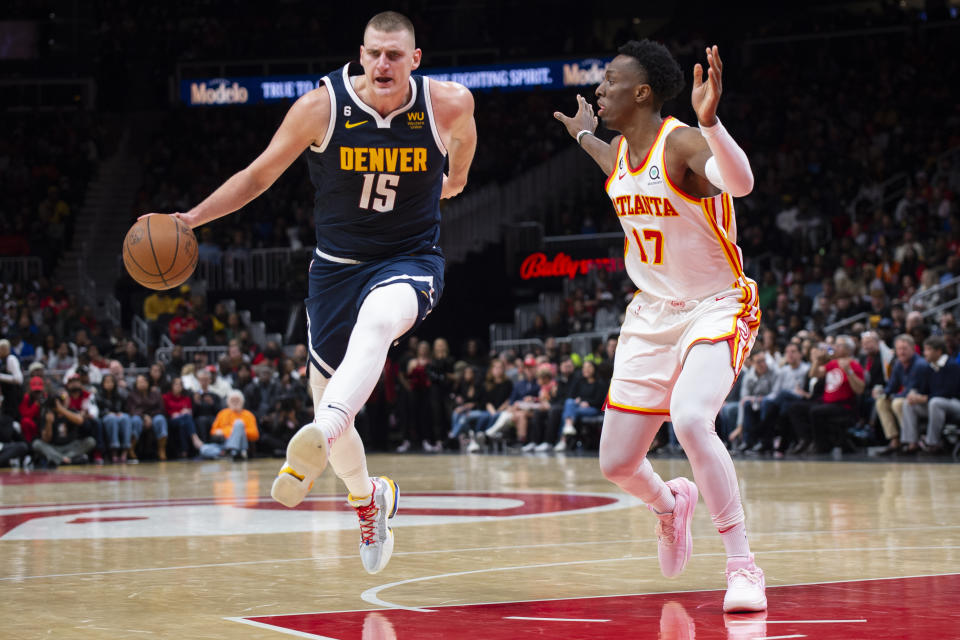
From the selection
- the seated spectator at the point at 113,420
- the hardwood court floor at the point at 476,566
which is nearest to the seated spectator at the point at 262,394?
the seated spectator at the point at 113,420

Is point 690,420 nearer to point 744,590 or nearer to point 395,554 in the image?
point 744,590

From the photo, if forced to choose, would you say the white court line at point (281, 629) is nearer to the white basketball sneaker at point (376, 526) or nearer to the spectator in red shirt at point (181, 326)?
the white basketball sneaker at point (376, 526)

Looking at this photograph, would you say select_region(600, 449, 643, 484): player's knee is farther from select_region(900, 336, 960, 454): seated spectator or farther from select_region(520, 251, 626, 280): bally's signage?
select_region(520, 251, 626, 280): bally's signage

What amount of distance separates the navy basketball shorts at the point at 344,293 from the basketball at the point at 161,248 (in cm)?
55

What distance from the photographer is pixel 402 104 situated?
5.50 metres

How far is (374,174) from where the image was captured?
215 inches

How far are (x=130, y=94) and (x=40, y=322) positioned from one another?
1069 cm

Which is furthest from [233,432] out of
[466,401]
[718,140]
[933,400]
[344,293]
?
[718,140]

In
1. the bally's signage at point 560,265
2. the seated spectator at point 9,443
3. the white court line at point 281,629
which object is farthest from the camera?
the bally's signage at point 560,265

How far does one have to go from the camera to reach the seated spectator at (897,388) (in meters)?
13.8

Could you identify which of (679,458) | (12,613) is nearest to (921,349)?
(679,458)

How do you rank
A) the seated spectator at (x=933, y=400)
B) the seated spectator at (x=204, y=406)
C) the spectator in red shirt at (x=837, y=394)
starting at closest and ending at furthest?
the seated spectator at (x=933, y=400)
the spectator in red shirt at (x=837, y=394)
the seated spectator at (x=204, y=406)

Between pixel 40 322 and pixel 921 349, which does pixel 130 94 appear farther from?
pixel 921 349

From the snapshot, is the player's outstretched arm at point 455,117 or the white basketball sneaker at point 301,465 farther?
the player's outstretched arm at point 455,117
